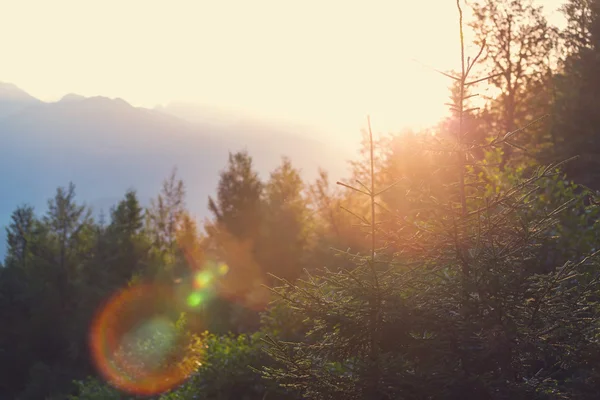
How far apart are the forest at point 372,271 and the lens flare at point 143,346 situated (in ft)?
0.38

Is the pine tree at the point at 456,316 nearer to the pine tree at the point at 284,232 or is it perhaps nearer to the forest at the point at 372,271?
the forest at the point at 372,271

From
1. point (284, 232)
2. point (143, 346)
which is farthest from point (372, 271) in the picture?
point (284, 232)

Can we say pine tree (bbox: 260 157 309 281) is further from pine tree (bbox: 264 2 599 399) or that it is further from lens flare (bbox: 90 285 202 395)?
pine tree (bbox: 264 2 599 399)

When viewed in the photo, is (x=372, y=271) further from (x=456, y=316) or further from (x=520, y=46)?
(x=520, y=46)

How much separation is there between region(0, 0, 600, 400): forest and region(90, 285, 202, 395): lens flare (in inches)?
4.5

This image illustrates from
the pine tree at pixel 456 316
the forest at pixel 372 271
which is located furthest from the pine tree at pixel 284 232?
the pine tree at pixel 456 316

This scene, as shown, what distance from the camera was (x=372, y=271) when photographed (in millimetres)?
3830

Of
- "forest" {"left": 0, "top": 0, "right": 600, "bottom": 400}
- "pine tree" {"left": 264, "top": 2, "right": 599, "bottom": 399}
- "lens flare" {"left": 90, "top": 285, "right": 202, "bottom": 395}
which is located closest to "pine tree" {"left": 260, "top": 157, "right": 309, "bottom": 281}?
"forest" {"left": 0, "top": 0, "right": 600, "bottom": 400}

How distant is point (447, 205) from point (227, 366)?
5818 millimetres

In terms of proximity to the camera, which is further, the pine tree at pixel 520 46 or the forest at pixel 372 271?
the pine tree at pixel 520 46

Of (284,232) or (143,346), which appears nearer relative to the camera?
(143,346)

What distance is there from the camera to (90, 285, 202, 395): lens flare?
1501cm

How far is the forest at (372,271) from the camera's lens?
3594 mm

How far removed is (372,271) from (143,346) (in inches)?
566
